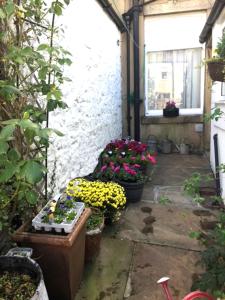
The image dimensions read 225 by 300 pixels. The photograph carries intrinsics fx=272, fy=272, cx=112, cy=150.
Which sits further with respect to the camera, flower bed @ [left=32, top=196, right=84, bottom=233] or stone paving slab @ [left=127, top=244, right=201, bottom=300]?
stone paving slab @ [left=127, top=244, right=201, bottom=300]

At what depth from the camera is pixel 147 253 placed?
266 cm

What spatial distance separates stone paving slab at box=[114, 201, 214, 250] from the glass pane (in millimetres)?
3789

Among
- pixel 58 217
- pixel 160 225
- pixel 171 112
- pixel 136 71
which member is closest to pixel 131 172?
pixel 160 225

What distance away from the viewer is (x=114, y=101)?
5730mm

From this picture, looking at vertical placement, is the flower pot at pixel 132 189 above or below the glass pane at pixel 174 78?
below

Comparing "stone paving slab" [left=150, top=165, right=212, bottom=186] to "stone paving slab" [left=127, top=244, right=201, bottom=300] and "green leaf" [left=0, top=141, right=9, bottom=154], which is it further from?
"green leaf" [left=0, top=141, right=9, bottom=154]

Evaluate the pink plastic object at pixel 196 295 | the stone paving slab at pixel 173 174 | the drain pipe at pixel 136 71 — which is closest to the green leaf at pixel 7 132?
the pink plastic object at pixel 196 295

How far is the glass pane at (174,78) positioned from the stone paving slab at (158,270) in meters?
4.75

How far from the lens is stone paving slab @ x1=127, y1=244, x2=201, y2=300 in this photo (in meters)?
2.16

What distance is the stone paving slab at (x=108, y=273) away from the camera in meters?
2.15

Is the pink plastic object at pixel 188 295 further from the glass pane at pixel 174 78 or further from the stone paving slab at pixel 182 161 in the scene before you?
the glass pane at pixel 174 78

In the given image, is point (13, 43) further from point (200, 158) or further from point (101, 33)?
point (200, 158)

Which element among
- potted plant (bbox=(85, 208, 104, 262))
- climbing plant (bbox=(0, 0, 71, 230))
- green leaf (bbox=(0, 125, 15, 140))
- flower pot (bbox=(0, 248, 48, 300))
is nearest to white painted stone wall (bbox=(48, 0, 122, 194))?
potted plant (bbox=(85, 208, 104, 262))

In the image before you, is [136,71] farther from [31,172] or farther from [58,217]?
[31,172]
